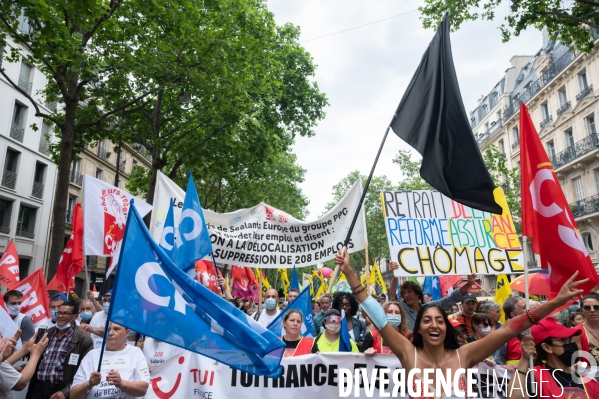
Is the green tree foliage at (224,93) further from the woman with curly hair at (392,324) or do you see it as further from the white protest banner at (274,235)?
the woman with curly hair at (392,324)

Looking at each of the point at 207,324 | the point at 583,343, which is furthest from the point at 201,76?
the point at 583,343

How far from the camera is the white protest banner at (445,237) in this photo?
6703 millimetres

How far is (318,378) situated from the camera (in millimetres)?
4512

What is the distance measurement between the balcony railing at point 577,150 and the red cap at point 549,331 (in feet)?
91.2

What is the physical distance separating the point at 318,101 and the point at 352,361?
55.9 ft

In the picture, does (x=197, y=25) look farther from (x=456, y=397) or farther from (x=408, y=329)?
(x=456, y=397)

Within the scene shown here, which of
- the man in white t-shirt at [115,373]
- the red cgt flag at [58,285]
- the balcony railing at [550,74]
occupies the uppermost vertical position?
the balcony railing at [550,74]

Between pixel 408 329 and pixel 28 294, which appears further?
pixel 28 294

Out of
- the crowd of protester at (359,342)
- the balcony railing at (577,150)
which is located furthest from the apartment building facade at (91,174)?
the balcony railing at (577,150)

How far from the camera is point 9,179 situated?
2469cm

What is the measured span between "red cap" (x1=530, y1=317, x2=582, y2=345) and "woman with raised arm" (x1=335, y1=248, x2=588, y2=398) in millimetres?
506

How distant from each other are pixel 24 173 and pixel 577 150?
33.9m

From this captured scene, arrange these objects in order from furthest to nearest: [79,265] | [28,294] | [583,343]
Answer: [79,265] → [28,294] → [583,343]

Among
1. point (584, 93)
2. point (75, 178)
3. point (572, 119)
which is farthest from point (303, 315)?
point (572, 119)
